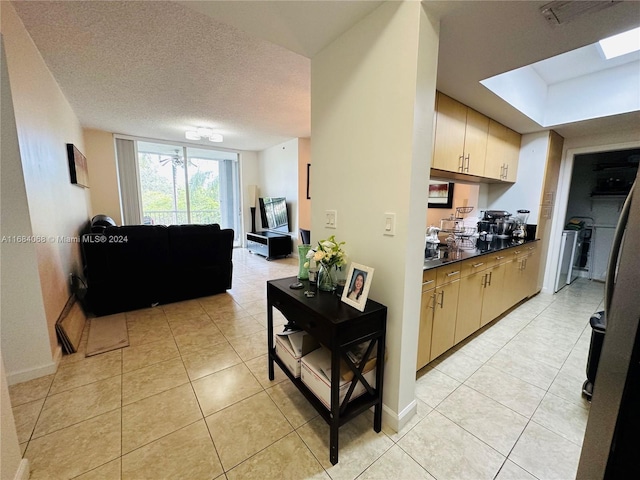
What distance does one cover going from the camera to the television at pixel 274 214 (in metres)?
6.05

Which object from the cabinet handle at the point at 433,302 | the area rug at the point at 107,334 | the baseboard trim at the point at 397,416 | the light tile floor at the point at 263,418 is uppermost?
the cabinet handle at the point at 433,302

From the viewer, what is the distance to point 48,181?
234 centimetres

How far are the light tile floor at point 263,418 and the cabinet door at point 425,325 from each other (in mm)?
184

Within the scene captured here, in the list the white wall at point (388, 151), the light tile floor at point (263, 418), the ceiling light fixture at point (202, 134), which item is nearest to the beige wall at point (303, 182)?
the ceiling light fixture at point (202, 134)

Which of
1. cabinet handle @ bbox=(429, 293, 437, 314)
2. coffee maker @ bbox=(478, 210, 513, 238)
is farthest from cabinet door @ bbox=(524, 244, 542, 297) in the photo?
cabinet handle @ bbox=(429, 293, 437, 314)

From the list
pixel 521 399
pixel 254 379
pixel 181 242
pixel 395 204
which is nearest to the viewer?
pixel 395 204

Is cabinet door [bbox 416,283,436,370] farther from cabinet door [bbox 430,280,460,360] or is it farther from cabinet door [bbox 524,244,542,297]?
cabinet door [bbox 524,244,542,297]

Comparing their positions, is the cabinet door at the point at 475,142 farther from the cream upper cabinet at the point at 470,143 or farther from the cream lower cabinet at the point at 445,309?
the cream lower cabinet at the point at 445,309

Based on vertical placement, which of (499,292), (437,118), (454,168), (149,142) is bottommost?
(499,292)

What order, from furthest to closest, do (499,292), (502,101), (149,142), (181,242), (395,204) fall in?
(149,142)
(181,242)
(499,292)
(502,101)
(395,204)

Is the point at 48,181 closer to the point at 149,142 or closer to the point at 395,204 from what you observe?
the point at 395,204

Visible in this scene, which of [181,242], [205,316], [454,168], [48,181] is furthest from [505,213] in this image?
[48,181]

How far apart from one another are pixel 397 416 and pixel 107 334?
2.69 metres

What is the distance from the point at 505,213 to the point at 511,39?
2371 millimetres
